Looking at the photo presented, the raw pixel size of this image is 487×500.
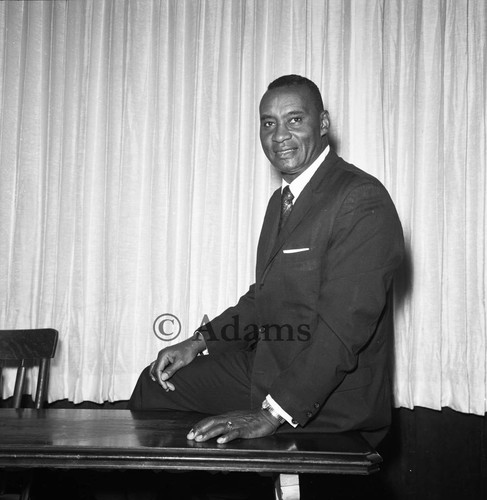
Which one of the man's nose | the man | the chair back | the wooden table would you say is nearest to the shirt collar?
the man

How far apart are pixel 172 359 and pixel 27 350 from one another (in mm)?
573

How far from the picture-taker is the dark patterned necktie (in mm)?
1941

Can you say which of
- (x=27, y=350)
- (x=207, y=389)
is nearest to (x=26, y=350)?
(x=27, y=350)

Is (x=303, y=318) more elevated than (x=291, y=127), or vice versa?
(x=291, y=127)

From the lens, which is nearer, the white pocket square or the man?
the man

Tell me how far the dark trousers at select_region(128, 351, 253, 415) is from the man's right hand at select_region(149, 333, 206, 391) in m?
0.02

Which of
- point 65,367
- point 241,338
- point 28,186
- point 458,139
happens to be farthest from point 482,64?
point 65,367

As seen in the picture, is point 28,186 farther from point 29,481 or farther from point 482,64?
point 482,64

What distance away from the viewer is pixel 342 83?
9.04 ft

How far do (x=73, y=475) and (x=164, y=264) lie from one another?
46.7 inches

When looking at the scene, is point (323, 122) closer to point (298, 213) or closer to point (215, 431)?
point (298, 213)

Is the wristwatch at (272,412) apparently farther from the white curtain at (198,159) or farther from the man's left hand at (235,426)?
the white curtain at (198,159)

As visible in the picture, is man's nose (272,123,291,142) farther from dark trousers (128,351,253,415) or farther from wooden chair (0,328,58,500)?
wooden chair (0,328,58,500)

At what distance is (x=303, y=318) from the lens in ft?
5.68
